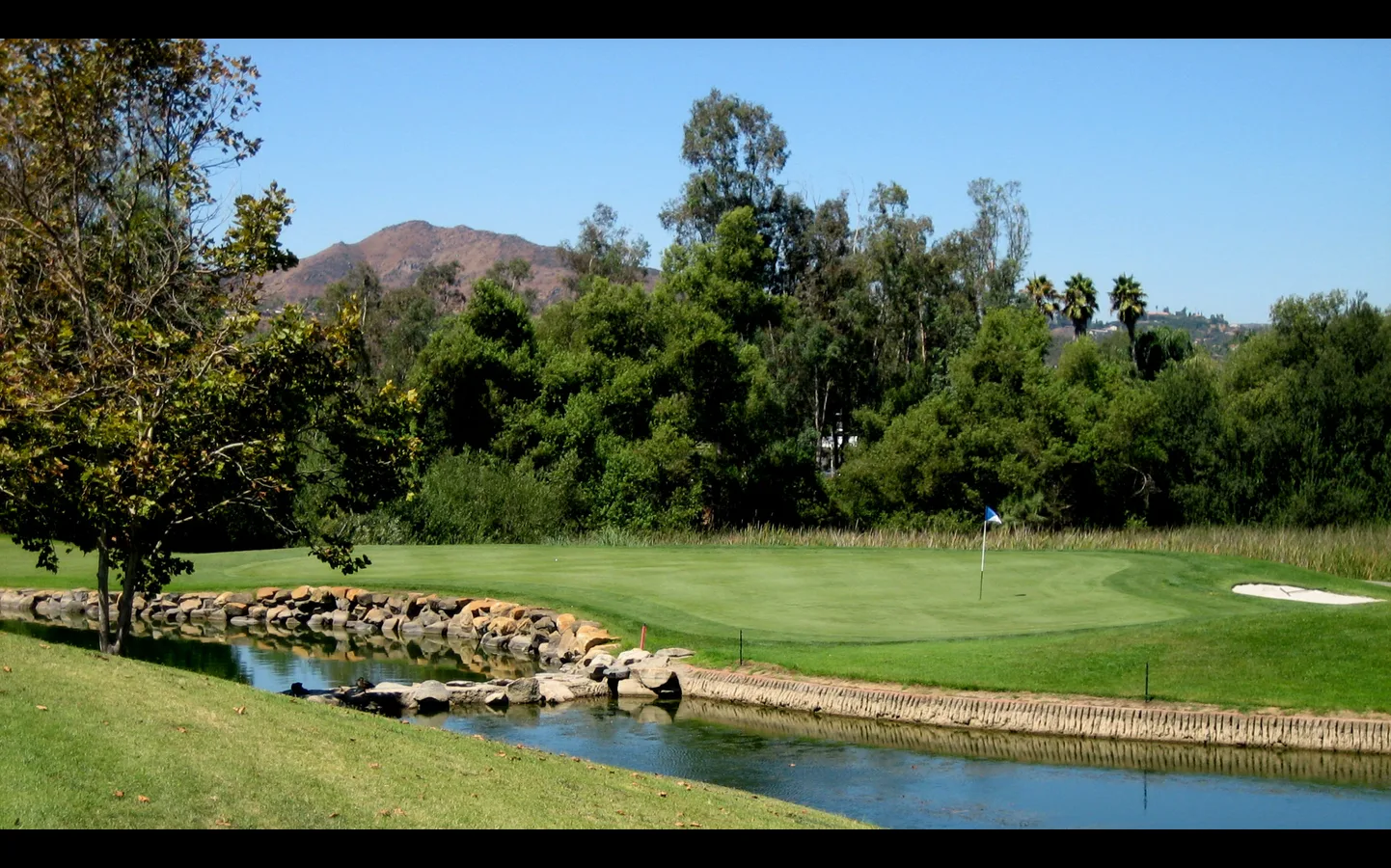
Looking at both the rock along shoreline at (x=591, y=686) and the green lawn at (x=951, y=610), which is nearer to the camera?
the rock along shoreline at (x=591, y=686)

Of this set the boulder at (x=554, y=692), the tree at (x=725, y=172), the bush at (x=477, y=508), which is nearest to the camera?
the boulder at (x=554, y=692)

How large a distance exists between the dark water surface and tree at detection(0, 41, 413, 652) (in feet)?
12.5

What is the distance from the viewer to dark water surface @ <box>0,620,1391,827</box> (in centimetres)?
1127

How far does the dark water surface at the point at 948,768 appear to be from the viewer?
444 inches

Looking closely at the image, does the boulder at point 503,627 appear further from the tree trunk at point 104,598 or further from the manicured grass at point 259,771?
the manicured grass at point 259,771

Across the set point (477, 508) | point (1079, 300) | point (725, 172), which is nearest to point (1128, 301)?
point (1079, 300)

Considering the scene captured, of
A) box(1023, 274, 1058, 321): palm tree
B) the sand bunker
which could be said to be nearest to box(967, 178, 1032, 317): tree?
box(1023, 274, 1058, 321): palm tree

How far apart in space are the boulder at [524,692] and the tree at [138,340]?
105 inches

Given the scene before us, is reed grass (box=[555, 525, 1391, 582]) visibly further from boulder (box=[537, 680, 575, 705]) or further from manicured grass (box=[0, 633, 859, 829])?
manicured grass (box=[0, 633, 859, 829])

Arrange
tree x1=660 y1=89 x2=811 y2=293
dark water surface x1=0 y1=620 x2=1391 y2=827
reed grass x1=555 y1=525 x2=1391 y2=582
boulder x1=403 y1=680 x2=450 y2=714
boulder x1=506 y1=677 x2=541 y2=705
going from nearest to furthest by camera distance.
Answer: dark water surface x1=0 y1=620 x2=1391 y2=827, boulder x1=403 y1=680 x2=450 y2=714, boulder x1=506 y1=677 x2=541 y2=705, reed grass x1=555 y1=525 x2=1391 y2=582, tree x1=660 y1=89 x2=811 y2=293

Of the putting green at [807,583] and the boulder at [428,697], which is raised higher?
the putting green at [807,583]

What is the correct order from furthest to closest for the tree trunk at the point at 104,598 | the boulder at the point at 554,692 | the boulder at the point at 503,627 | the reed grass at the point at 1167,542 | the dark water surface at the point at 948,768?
the reed grass at the point at 1167,542, the boulder at the point at 503,627, the boulder at the point at 554,692, the tree trunk at the point at 104,598, the dark water surface at the point at 948,768

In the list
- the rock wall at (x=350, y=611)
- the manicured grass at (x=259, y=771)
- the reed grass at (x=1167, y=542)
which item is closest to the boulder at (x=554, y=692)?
the rock wall at (x=350, y=611)
